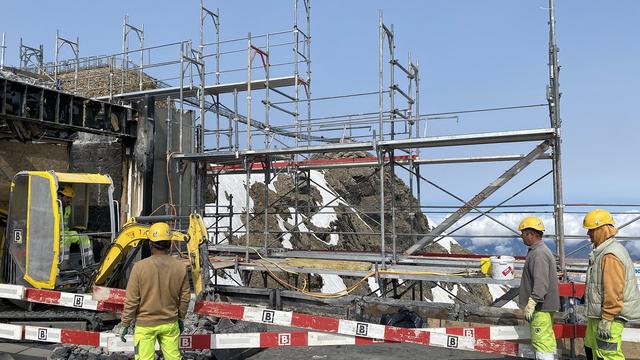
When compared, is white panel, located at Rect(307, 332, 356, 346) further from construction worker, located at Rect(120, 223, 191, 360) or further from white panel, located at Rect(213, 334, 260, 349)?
construction worker, located at Rect(120, 223, 191, 360)

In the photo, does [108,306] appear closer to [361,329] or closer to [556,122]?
[361,329]

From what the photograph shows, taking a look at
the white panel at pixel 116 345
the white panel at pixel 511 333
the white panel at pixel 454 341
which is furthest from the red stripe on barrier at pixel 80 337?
the white panel at pixel 511 333

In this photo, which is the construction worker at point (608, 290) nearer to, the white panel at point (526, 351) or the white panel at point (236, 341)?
the white panel at point (526, 351)

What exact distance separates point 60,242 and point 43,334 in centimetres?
174

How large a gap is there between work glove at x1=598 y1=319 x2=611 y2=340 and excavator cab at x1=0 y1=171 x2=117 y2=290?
7394 millimetres

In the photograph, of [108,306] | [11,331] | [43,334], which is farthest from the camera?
[108,306]

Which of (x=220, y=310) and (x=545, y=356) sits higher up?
(x=220, y=310)

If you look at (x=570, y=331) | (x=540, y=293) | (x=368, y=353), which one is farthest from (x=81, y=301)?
(x=570, y=331)

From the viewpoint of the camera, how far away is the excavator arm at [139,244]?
725cm

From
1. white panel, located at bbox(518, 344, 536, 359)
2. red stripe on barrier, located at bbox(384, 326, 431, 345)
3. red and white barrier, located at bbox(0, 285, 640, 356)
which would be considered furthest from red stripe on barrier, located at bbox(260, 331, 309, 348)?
white panel, located at bbox(518, 344, 536, 359)

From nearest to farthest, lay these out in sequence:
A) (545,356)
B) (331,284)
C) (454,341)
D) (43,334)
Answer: (545,356) → (454,341) → (43,334) → (331,284)

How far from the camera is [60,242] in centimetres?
784

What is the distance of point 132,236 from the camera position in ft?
26.0

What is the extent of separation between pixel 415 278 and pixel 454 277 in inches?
26.4
